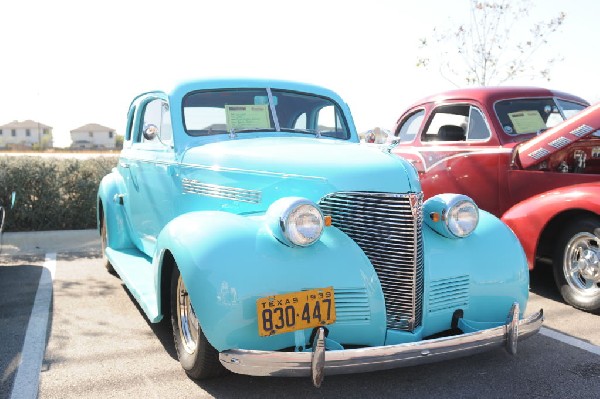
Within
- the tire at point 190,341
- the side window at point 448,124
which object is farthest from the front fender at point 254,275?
the side window at point 448,124

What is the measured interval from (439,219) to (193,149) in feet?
5.82

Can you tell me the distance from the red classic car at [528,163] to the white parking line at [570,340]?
62 cm

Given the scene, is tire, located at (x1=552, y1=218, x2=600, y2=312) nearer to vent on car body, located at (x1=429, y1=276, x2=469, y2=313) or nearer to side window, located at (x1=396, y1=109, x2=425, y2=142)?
vent on car body, located at (x1=429, y1=276, x2=469, y2=313)

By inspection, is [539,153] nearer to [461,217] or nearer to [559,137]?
[559,137]

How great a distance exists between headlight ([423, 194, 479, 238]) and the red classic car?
749mm

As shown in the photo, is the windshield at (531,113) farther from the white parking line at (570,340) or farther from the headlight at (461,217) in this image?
the headlight at (461,217)

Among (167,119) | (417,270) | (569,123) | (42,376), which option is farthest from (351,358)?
(569,123)

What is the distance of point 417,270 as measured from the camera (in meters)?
2.92

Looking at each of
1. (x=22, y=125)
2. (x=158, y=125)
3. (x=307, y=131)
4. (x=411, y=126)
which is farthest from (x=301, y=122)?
(x=22, y=125)

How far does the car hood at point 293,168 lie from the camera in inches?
115

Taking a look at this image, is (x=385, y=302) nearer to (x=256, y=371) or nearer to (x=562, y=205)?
(x=256, y=371)

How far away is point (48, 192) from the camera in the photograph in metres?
7.63

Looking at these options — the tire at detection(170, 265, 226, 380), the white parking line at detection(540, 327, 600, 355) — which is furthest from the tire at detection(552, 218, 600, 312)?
the tire at detection(170, 265, 226, 380)

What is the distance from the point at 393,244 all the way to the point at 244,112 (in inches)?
69.5
